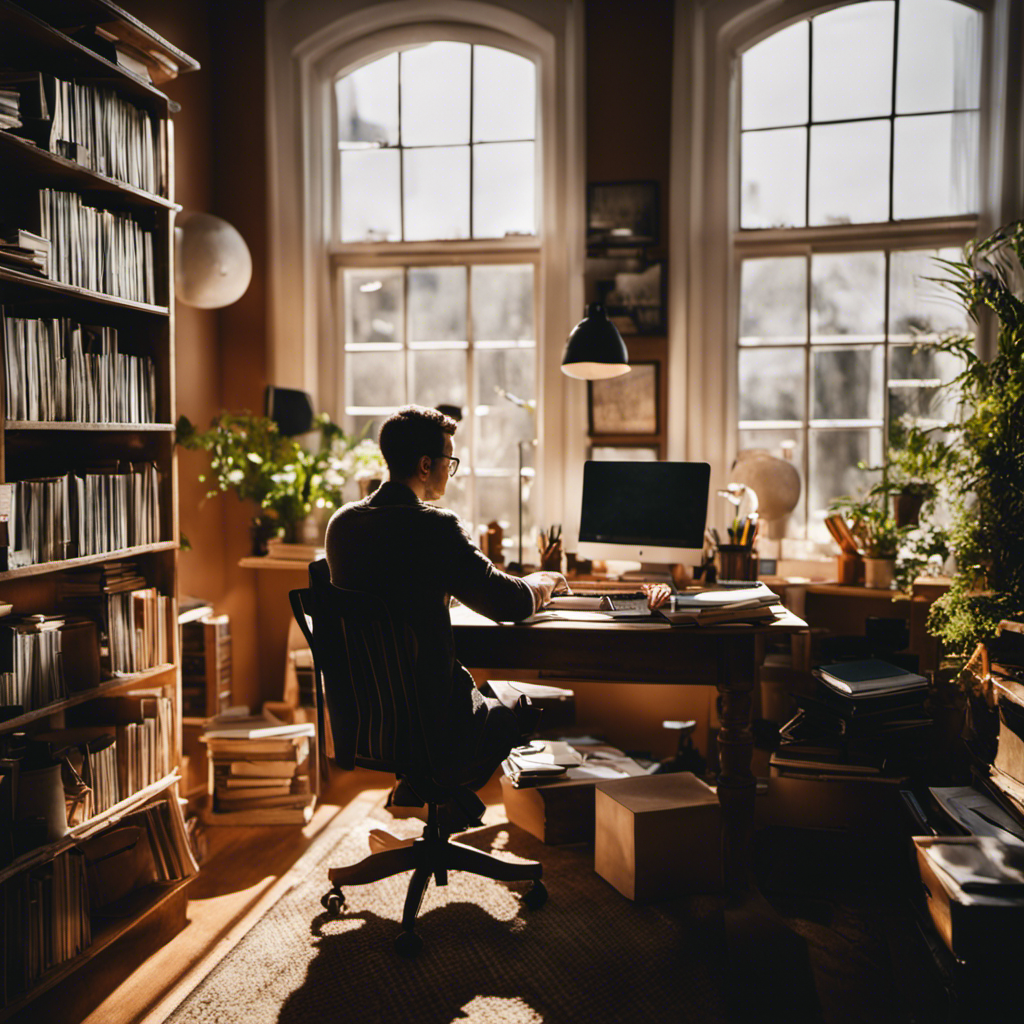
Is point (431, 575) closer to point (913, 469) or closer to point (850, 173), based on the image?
point (913, 469)

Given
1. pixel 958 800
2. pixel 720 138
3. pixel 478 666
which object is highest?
pixel 720 138

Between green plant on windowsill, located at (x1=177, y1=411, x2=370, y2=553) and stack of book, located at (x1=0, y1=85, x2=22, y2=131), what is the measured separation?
4.40ft

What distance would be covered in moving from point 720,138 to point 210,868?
3383mm

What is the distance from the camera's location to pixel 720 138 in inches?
134

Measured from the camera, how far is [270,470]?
10.7 ft

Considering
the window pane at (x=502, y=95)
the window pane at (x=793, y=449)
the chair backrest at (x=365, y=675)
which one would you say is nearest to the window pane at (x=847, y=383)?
the window pane at (x=793, y=449)

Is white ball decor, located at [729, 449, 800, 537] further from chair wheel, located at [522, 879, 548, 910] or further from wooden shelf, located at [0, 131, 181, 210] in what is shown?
wooden shelf, located at [0, 131, 181, 210]

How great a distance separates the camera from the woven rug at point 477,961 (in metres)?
1.91

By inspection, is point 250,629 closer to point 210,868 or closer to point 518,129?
point 210,868

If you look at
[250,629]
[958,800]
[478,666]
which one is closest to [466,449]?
[250,629]

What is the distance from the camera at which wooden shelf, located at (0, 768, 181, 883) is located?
1864 millimetres

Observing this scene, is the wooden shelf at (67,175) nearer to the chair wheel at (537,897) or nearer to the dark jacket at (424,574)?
the dark jacket at (424,574)

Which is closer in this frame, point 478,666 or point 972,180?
point 478,666

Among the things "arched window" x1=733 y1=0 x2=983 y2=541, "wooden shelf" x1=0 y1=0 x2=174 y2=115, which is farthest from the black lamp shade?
"wooden shelf" x1=0 y1=0 x2=174 y2=115
